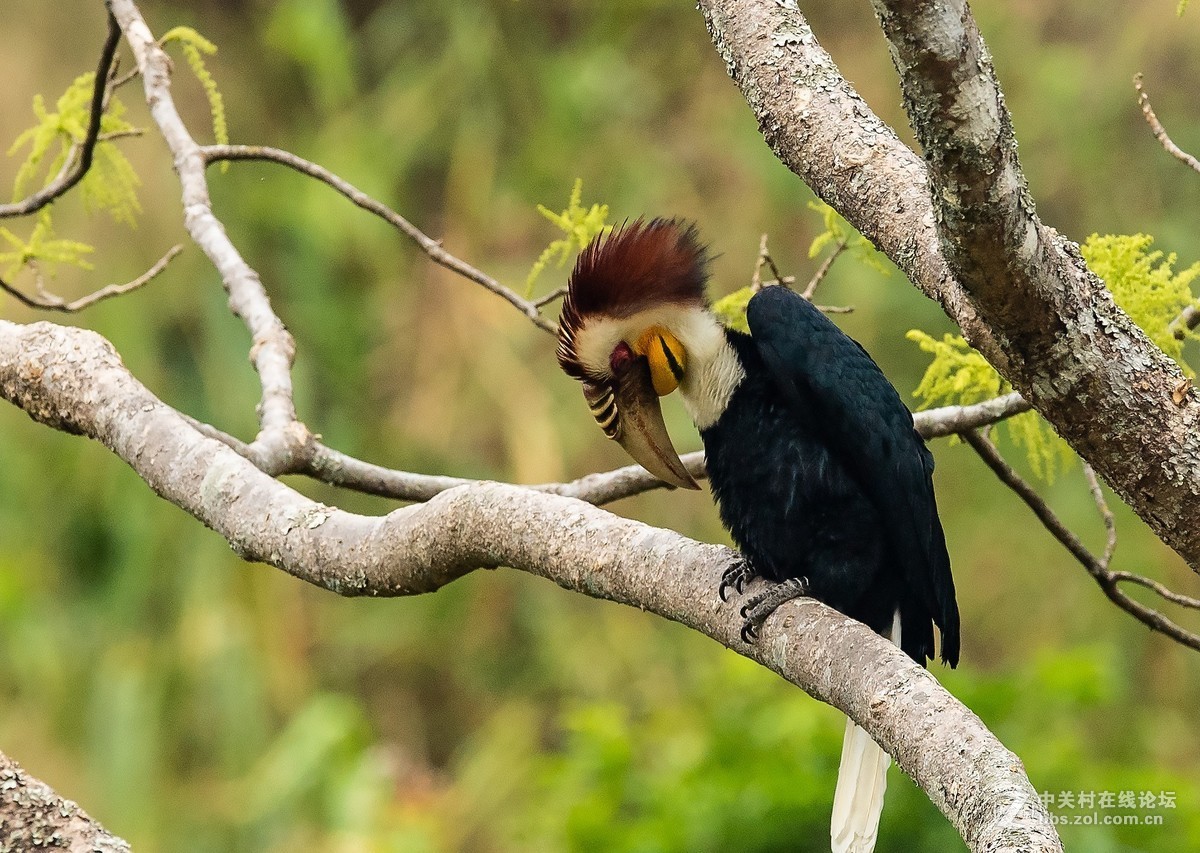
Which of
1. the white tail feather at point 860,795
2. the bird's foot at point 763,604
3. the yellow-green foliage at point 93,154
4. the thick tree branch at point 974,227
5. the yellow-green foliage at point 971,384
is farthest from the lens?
the yellow-green foliage at point 93,154

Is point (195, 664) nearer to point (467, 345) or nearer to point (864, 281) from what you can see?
point (467, 345)

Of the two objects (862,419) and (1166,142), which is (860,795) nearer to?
(862,419)

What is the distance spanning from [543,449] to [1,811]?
379 cm

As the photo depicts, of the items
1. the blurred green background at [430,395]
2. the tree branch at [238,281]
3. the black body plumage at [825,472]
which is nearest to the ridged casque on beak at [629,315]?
the black body plumage at [825,472]

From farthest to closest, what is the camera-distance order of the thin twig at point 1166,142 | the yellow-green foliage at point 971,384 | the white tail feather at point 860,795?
the white tail feather at point 860,795
the yellow-green foliage at point 971,384
the thin twig at point 1166,142

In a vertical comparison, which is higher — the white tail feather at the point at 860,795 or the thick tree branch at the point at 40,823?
the white tail feather at the point at 860,795

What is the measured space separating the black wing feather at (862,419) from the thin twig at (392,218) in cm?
35

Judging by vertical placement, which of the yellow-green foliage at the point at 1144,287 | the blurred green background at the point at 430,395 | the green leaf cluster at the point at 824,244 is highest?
the blurred green background at the point at 430,395

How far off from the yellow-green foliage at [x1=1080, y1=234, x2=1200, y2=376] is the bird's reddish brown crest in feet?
1.85

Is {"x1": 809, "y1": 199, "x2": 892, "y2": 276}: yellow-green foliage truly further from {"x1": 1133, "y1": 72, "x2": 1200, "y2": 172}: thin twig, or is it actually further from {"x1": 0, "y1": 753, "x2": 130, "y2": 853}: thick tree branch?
{"x1": 0, "y1": 753, "x2": 130, "y2": 853}: thick tree branch

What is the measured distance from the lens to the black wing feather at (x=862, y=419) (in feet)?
5.69

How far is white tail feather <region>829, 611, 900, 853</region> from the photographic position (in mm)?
1878

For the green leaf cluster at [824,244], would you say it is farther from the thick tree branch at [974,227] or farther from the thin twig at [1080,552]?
the thick tree branch at [974,227]

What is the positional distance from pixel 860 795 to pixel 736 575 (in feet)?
1.73
